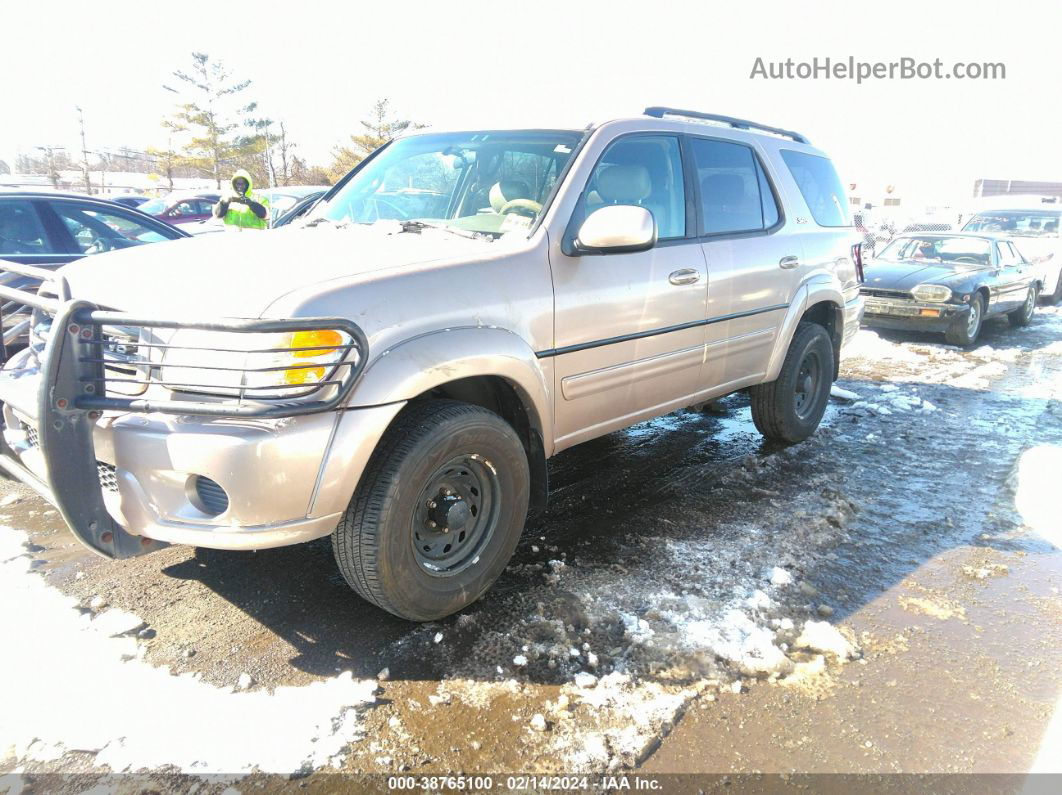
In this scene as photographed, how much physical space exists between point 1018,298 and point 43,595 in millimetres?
12433

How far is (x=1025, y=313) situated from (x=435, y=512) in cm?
1200

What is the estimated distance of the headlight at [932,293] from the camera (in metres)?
9.32

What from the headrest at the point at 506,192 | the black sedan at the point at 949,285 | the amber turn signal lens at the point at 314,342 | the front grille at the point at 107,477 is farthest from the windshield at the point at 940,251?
the front grille at the point at 107,477

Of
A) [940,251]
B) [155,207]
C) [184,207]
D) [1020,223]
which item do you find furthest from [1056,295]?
[155,207]

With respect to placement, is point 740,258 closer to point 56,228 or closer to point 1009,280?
point 56,228

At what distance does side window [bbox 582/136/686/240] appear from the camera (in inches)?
135

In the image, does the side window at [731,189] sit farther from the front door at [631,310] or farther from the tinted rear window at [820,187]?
the tinted rear window at [820,187]

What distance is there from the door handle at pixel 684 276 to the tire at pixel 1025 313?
10010 mm

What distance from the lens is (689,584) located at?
324 centimetres

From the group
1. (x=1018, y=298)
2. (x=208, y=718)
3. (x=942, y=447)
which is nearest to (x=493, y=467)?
(x=208, y=718)

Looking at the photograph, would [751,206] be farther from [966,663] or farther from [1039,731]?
[1039,731]

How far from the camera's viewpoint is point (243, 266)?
8.64ft

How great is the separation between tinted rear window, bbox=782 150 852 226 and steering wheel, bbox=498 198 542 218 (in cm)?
235

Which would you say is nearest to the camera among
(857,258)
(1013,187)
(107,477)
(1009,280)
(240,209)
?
(107,477)
